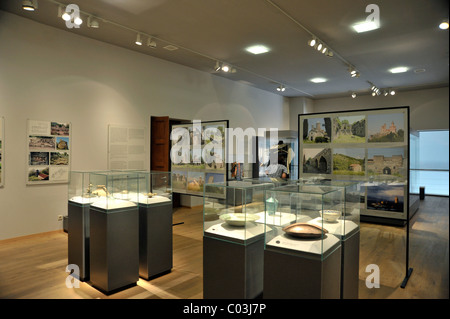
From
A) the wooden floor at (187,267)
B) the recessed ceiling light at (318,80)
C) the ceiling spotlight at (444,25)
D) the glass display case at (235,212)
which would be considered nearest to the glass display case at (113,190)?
the wooden floor at (187,267)

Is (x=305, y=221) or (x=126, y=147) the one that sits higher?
(x=126, y=147)

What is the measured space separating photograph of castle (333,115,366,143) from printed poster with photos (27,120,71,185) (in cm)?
478

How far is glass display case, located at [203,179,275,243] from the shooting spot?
226 centimetres

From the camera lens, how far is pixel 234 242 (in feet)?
7.31

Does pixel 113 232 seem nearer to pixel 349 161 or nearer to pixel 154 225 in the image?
pixel 154 225

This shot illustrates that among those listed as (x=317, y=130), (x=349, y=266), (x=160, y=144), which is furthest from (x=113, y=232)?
(x=160, y=144)

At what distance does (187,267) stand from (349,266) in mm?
2142

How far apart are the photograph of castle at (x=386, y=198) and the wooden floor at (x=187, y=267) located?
1.93ft

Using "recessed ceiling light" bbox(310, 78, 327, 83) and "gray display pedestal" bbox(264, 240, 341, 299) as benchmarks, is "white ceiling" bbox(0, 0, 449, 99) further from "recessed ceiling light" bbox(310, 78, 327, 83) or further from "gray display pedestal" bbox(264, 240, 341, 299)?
"gray display pedestal" bbox(264, 240, 341, 299)

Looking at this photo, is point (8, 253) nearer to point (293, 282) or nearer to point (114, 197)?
point (114, 197)

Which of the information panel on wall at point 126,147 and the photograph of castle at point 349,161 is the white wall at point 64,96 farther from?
the photograph of castle at point 349,161

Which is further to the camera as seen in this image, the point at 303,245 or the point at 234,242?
the point at 234,242

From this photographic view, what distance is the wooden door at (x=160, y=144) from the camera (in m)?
6.98
